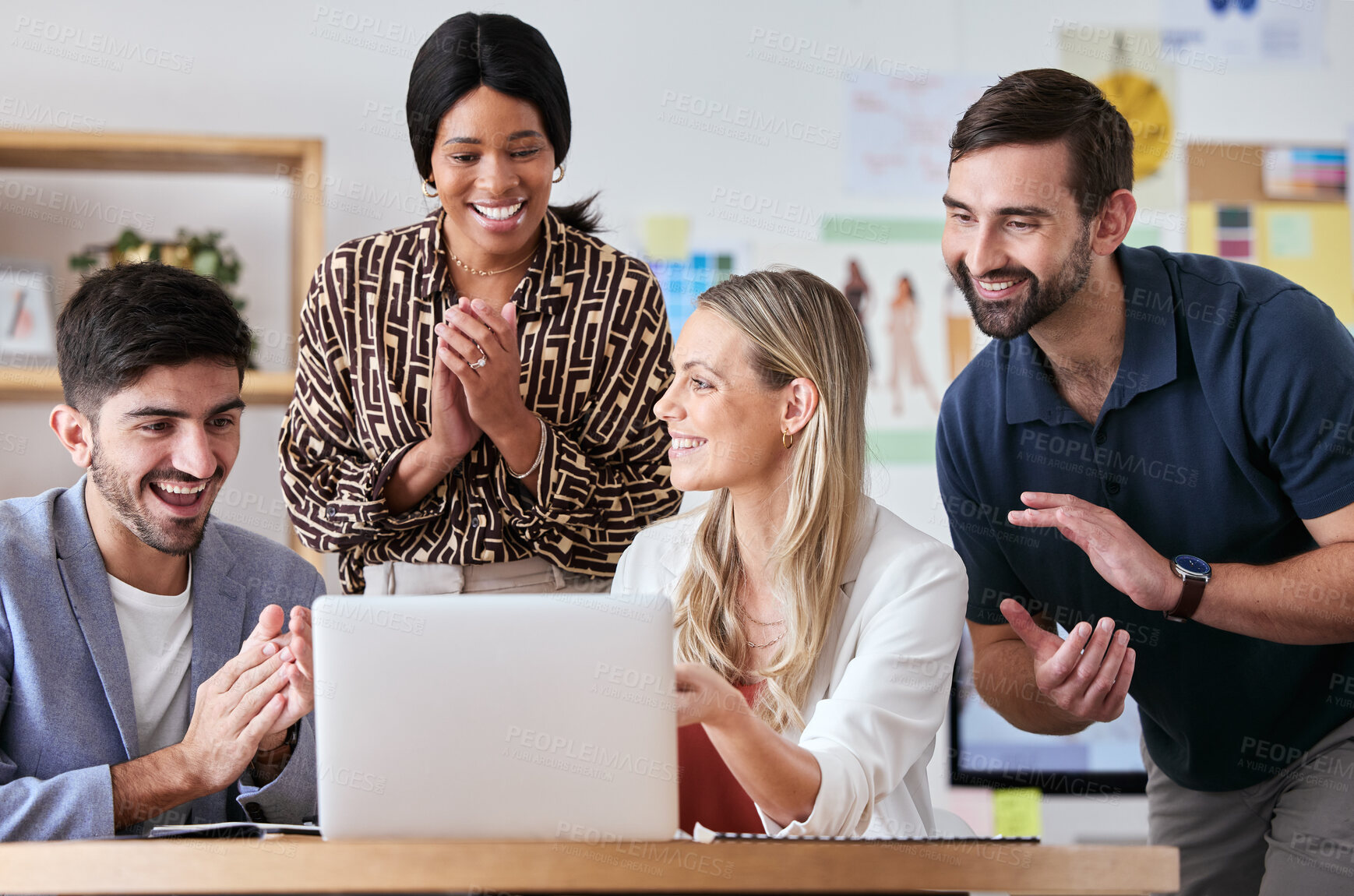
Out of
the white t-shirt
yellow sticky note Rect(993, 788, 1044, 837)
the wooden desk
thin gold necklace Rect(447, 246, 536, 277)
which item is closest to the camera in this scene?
the wooden desk

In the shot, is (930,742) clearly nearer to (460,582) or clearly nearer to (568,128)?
(460,582)

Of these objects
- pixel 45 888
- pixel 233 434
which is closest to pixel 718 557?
pixel 233 434

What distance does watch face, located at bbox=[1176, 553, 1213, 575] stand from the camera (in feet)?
5.50

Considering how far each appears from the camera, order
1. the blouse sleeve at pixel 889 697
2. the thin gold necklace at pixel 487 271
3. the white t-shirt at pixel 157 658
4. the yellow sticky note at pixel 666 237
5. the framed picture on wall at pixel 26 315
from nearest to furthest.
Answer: the blouse sleeve at pixel 889 697 < the white t-shirt at pixel 157 658 < the thin gold necklace at pixel 487 271 < the framed picture on wall at pixel 26 315 < the yellow sticky note at pixel 666 237

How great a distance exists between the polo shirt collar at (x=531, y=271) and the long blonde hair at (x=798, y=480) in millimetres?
268

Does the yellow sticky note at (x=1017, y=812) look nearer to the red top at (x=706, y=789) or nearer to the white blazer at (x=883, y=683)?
the white blazer at (x=883, y=683)

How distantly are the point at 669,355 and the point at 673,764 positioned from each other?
1.08 meters

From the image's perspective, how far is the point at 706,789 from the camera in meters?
1.48

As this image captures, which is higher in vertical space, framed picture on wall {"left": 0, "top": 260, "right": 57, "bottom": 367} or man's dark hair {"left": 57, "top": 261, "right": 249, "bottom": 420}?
framed picture on wall {"left": 0, "top": 260, "right": 57, "bottom": 367}

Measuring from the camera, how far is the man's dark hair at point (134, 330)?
167cm

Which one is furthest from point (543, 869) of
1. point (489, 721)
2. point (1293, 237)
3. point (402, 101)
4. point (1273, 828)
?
point (1293, 237)

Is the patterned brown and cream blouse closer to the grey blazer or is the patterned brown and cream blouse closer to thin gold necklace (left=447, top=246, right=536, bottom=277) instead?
thin gold necklace (left=447, top=246, right=536, bottom=277)

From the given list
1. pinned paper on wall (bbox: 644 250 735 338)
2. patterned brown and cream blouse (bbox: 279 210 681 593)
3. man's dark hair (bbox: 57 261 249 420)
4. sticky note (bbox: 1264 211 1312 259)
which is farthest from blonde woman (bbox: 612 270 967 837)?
sticky note (bbox: 1264 211 1312 259)

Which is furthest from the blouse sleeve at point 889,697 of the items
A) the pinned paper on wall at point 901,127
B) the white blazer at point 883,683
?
the pinned paper on wall at point 901,127
